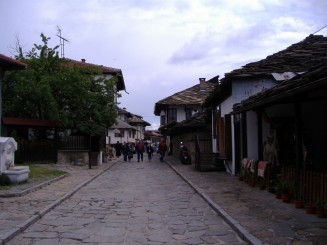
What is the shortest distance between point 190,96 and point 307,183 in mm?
44482

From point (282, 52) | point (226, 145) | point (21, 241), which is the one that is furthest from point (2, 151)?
point (282, 52)

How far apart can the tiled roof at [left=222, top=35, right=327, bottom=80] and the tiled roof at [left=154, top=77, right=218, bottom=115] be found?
1251 inches

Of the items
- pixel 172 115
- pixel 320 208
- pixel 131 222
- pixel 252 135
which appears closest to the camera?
pixel 320 208

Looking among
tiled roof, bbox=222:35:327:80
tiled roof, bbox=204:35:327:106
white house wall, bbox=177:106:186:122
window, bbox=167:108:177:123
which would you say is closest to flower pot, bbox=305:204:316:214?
tiled roof, bbox=204:35:327:106

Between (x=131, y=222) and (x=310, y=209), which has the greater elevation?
(x=310, y=209)

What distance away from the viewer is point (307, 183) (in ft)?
34.2

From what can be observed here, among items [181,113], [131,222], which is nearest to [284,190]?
[131,222]

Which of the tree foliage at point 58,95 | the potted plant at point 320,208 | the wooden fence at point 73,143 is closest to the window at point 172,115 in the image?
the tree foliage at point 58,95

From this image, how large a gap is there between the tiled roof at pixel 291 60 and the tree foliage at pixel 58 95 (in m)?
12.6

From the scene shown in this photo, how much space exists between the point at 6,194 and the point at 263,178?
25.3ft

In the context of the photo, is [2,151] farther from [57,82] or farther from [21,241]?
[57,82]

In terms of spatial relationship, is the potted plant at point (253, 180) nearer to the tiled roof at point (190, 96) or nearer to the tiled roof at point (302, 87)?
the tiled roof at point (302, 87)

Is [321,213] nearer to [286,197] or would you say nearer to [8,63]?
[286,197]

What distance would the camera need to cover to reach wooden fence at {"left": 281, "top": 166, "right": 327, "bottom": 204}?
9.61 m
